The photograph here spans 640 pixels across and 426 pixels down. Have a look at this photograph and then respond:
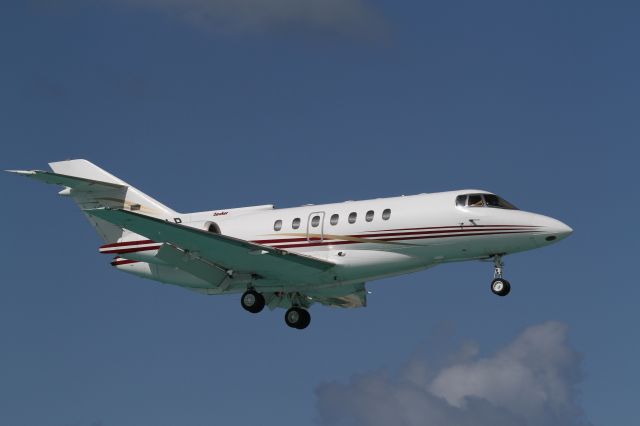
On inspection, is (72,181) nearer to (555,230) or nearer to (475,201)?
(475,201)

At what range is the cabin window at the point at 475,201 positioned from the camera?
129 ft

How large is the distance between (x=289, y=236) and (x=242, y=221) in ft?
7.22

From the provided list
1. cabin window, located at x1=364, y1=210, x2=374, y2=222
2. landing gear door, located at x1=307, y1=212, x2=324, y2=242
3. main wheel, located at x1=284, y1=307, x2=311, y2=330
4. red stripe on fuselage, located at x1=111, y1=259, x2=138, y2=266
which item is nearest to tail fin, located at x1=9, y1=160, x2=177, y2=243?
red stripe on fuselage, located at x1=111, y1=259, x2=138, y2=266

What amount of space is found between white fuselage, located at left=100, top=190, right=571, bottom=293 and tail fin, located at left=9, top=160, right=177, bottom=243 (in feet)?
6.99

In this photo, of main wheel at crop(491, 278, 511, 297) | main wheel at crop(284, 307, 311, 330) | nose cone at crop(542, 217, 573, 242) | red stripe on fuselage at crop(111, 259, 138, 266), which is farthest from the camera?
red stripe on fuselage at crop(111, 259, 138, 266)

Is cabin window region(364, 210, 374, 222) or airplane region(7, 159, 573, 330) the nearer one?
airplane region(7, 159, 573, 330)

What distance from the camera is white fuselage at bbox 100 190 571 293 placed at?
38.9 metres

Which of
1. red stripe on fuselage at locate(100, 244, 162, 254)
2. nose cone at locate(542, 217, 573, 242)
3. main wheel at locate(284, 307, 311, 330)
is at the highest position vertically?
nose cone at locate(542, 217, 573, 242)

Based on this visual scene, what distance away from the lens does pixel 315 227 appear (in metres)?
41.2

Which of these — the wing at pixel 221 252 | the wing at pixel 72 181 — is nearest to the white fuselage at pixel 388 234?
the wing at pixel 221 252

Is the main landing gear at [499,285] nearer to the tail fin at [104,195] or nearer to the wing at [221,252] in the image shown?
the wing at [221,252]

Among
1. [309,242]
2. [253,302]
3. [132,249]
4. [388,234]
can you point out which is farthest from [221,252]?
[388,234]

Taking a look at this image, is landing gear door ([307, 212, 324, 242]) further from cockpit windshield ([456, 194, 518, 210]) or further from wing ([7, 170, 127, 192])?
wing ([7, 170, 127, 192])

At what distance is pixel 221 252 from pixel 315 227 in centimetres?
308
